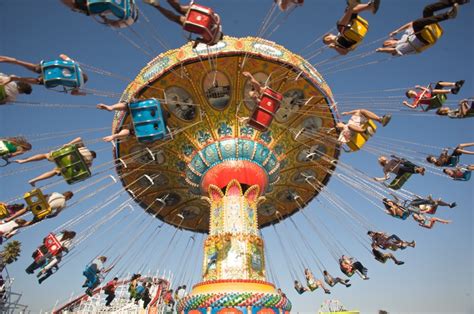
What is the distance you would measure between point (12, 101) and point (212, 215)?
234 inches

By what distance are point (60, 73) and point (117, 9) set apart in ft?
5.87

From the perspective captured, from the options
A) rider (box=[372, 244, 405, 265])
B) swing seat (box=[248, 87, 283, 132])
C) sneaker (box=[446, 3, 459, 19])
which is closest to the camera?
sneaker (box=[446, 3, 459, 19])

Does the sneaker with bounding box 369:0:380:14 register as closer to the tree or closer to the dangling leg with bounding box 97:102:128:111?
the dangling leg with bounding box 97:102:128:111

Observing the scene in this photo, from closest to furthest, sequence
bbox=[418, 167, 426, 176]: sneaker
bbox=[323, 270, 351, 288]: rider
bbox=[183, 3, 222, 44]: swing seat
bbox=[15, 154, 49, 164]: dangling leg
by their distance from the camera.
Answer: bbox=[183, 3, 222, 44]: swing seat → bbox=[15, 154, 49, 164]: dangling leg → bbox=[418, 167, 426, 176]: sneaker → bbox=[323, 270, 351, 288]: rider

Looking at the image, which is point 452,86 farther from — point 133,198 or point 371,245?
point 133,198

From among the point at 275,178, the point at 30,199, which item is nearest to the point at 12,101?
the point at 30,199

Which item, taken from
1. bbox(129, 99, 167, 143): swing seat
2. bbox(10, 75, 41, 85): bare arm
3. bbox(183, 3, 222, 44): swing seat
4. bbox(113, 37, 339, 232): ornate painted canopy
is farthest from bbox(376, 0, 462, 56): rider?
bbox(10, 75, 41, 85): bare arm

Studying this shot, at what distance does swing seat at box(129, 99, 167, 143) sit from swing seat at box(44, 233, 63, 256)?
3.62m

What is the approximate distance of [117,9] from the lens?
19.5 ft

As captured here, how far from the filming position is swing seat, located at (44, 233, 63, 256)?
873 centimetres

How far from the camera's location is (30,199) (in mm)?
7484

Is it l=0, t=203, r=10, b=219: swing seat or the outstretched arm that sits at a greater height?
the outstretched arm

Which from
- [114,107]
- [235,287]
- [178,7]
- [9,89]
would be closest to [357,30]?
[178,7]

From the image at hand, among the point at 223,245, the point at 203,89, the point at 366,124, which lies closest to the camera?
the point at 366,124
